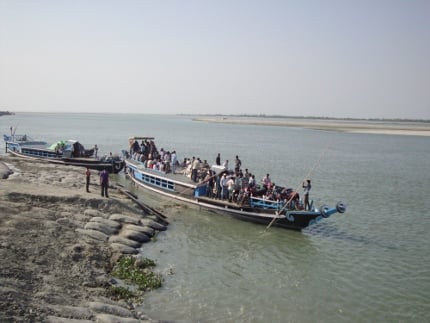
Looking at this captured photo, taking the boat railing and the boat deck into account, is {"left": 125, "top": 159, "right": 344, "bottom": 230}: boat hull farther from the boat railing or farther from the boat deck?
the boat railing

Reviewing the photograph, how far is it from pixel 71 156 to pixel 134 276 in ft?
79.2

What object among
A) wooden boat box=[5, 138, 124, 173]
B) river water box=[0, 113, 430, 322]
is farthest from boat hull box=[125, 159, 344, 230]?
wooden boat box=[5, 138, 124, 173]

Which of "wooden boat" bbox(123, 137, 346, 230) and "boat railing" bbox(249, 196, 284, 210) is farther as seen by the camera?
"boat railing" bbox(249, 196, 284, 210)

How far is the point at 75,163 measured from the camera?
34281mm

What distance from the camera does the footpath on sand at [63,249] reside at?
9680 mm

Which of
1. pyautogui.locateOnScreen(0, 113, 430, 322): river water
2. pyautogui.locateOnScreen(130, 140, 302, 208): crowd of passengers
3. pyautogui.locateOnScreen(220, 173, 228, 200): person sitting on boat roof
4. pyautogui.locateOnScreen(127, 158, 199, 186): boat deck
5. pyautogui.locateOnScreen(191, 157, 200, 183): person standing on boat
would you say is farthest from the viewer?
pyautogui.locateOnScreen(127, 158, 199, 186): boat deck

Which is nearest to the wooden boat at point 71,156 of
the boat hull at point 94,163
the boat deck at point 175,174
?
the boat hull at point 94,163

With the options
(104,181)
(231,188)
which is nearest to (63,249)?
(104,181)

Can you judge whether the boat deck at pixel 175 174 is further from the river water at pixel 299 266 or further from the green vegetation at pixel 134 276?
the green vegetation at pixel 134 276

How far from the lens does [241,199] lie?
21.6 meters

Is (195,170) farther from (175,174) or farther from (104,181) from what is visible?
(104,181)

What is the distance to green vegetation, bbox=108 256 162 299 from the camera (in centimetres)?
1209

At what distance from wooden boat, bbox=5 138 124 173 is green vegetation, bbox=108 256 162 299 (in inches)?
807

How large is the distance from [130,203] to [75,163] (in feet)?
49.2
